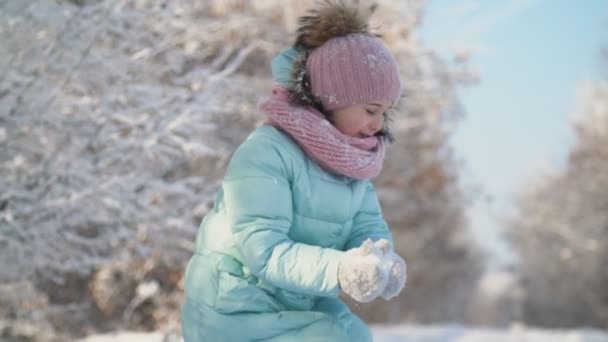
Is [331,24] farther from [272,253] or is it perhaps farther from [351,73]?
[272,253]

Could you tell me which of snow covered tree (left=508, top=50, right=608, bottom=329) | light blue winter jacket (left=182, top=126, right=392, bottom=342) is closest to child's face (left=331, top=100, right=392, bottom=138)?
light blue winter jacket (left=182, top=126, right=392, bottom=342)

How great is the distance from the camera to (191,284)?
2.46 meters

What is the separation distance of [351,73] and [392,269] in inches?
26.1

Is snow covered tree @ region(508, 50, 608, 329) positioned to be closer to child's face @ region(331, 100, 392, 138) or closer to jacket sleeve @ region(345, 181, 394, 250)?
jacket sleeve @ region(345, 181, 394, 250)

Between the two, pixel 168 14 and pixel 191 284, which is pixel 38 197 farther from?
pixel 191 284

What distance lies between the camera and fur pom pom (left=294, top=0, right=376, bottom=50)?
102 inches

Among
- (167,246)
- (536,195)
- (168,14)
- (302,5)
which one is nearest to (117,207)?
(168,14)

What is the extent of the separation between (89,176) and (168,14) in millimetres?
1120

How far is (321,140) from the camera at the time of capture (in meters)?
2.39

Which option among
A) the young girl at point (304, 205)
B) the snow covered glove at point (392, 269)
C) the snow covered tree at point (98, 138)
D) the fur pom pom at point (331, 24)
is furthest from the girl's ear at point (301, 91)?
the snow covered tree at point (98, 138)

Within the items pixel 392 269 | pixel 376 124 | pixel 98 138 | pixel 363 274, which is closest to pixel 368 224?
pixel 376 124

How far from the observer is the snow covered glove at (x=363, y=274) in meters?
2.02

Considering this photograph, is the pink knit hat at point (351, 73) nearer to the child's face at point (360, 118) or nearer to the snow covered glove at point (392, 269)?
the child's face at point (360, 118)

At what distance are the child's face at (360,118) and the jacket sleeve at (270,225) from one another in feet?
0.89
